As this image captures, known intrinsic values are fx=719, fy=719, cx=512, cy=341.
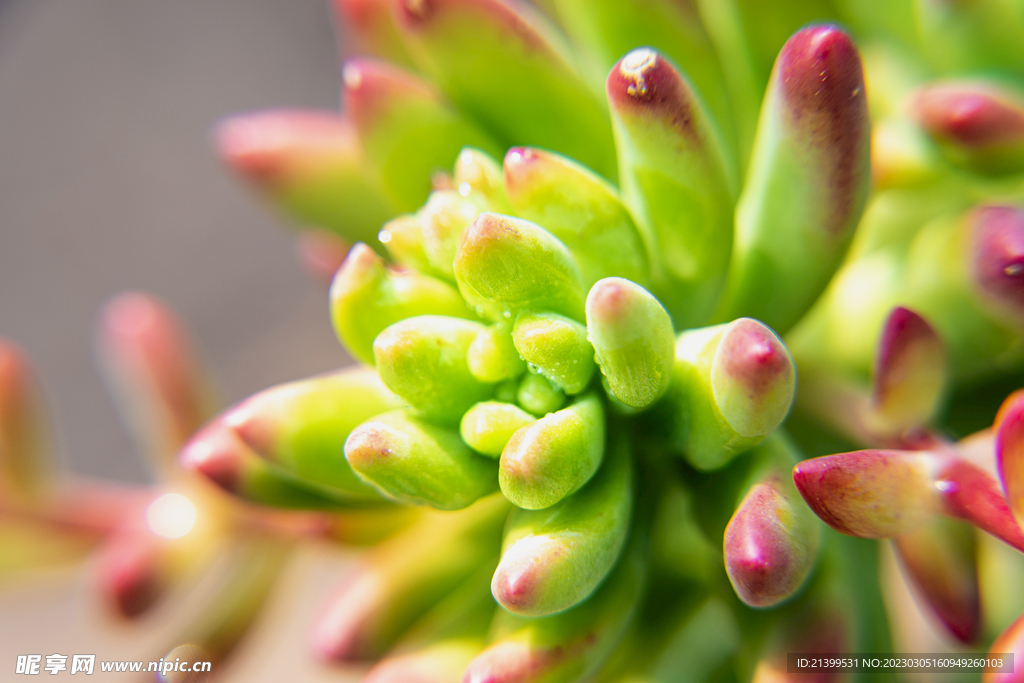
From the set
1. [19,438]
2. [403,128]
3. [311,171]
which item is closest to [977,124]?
[403,128]

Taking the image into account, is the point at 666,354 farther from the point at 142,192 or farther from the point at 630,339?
the point at 142,192

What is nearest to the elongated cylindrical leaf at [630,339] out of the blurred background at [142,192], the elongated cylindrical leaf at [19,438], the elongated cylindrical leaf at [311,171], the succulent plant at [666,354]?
the succulent plant at [666,354]

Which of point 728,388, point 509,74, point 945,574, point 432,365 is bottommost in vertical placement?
point 945,574

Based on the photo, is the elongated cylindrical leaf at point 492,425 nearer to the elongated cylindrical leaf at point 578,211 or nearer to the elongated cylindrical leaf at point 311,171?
the elongated cylindrical leaf at point 578,211

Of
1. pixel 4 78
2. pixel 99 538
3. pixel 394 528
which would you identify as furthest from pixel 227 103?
pixel 394 528

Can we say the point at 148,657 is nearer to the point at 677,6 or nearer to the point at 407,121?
the point at 407,121

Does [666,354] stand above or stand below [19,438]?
below

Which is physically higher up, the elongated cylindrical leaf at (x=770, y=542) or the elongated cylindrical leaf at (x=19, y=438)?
the elongated cylindrical leaf at (x=19, y=438)
